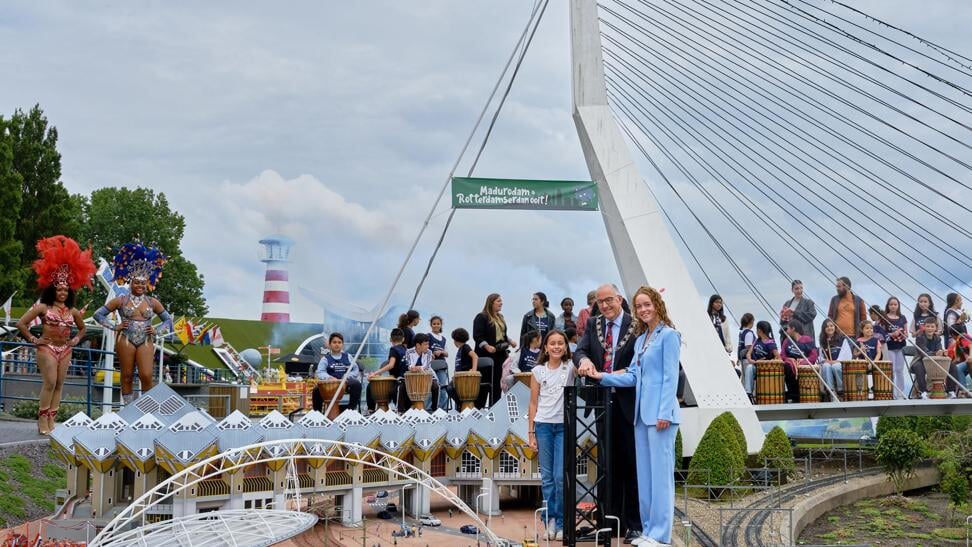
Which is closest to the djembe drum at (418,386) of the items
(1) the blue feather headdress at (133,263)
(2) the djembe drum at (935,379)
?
(1) the blue feather headdress at (133,263)

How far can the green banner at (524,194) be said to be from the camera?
13.1 meters

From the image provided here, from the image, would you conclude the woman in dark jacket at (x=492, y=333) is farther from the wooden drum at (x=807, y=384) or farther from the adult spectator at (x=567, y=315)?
the wooden drum at (x=807, y=384)

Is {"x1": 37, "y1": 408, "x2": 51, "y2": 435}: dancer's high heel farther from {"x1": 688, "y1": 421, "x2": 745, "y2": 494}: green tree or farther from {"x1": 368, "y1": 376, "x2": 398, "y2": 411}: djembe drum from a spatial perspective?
{"x1": 688, "y1": 421, "x2": 745, "y2": 494}: green tree

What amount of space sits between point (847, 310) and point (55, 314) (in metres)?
11.6

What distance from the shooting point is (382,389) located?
1205 centimetres

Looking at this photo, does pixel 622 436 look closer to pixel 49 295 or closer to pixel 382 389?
pixel 382 389

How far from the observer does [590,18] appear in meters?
14.2

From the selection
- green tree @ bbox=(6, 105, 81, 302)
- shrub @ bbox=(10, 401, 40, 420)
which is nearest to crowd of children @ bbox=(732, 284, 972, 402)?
shrub @ bbox=(10, 401, 40, 420)

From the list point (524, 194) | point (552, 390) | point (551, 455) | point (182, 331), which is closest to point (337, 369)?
point (524, 194)

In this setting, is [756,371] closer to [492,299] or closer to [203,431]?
[492,299]

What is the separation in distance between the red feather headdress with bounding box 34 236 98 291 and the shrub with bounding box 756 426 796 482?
29.8 ft

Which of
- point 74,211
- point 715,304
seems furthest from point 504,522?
point 74,211

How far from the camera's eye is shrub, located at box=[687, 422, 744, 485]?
12094 millimetres

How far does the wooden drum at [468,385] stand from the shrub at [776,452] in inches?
164
